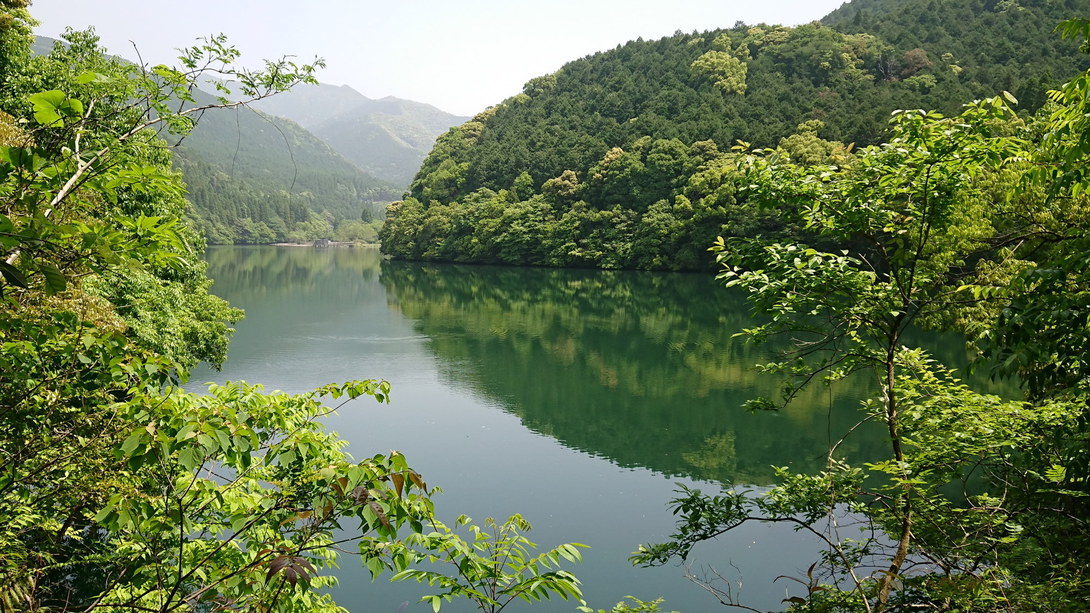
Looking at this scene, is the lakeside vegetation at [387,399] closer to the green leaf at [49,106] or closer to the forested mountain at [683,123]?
the green leaf at [49,106]

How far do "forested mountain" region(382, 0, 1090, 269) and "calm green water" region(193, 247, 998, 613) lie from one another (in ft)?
55.5

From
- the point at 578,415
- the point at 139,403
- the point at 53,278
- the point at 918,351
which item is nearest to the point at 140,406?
the point at 139,403

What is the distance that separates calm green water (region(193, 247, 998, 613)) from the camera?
9.19 metres

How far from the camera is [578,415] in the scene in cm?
1627

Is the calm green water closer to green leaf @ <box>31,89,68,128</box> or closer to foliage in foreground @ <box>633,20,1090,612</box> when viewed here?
foliage in foreground @ <box>633,20,1090,612</box>

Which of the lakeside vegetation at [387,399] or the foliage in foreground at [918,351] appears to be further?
the foliage in foreground at [918,351]

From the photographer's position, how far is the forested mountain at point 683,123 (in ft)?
153

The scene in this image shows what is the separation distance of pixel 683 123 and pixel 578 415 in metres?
45.6

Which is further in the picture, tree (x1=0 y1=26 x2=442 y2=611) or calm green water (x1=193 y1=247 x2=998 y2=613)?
calm green water (x1=193 y1=247 x2=998 y2=613)

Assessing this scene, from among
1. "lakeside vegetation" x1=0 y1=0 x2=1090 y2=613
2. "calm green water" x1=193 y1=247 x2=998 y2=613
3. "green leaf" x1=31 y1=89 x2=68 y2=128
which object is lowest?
"calm green water" x1=193 y1=247 x2=998 y2=613

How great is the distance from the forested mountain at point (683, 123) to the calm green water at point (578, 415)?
55.5 ft

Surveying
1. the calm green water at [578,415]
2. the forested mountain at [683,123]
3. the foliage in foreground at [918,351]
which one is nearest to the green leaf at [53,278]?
the foliage in foreground at [918,351]

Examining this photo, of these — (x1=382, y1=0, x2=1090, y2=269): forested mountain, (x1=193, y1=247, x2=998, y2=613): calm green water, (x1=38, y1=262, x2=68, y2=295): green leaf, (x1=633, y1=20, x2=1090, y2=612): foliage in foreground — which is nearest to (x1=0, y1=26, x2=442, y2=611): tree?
(x1=38, y1=262, x2=68, y2=295): green leaf

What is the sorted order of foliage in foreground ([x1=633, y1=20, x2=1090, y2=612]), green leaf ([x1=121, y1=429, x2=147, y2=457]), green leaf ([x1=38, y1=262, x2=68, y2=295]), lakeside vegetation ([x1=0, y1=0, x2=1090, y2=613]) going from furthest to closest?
foliage in foreground ([x1=633, y1=20, x2=1090, y2=612]), lakeside vegetation ([x1=0, y1=0, x2=1090, y2=613]), green leaf ([x1=121, y1=429, x2=147, y2=457]), green leaf ([x1=38, y1=262, x2=68, y2=295])
